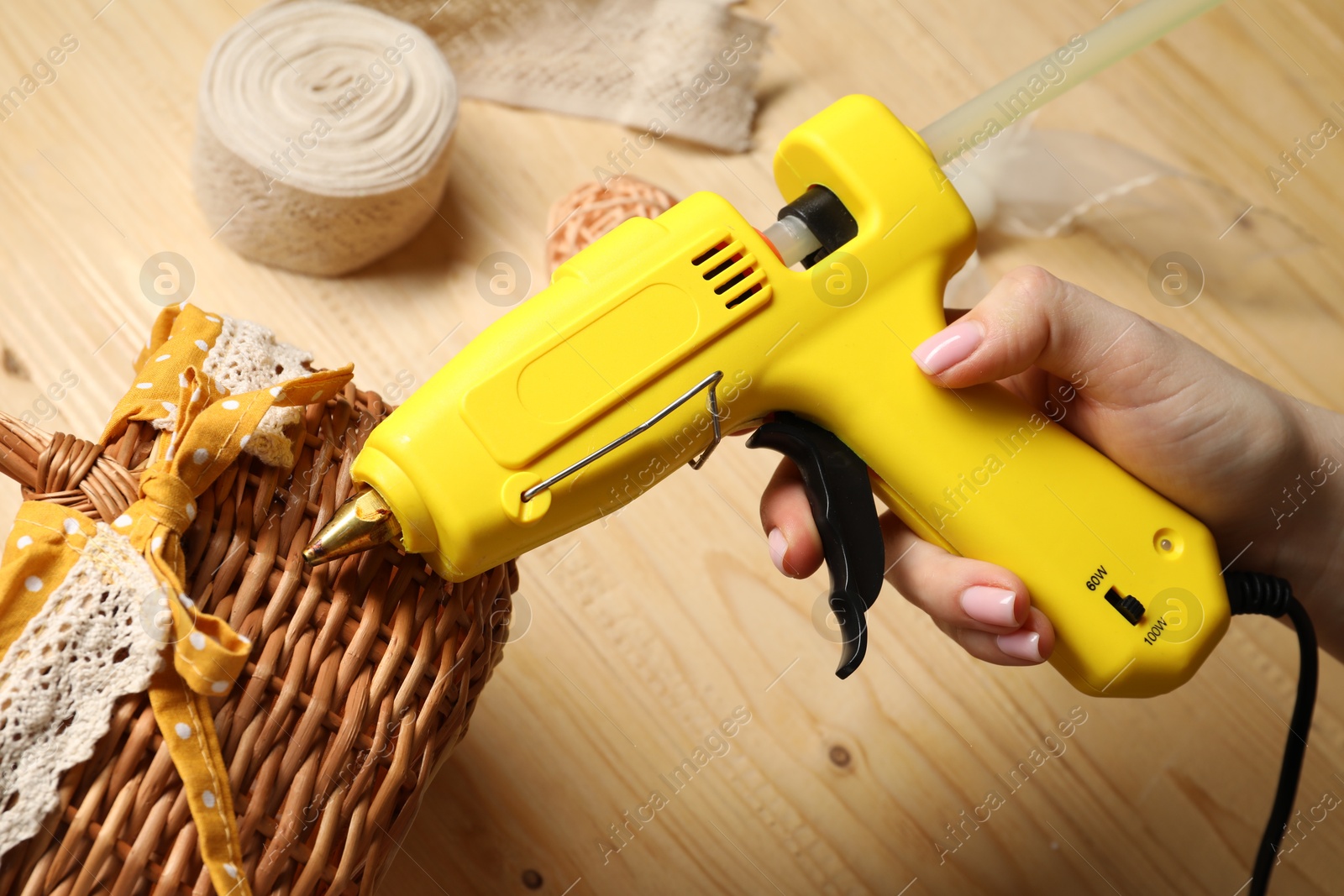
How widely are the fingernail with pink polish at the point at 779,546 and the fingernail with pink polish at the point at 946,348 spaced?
0.14 meters

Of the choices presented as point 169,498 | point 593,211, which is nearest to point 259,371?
point 169,498

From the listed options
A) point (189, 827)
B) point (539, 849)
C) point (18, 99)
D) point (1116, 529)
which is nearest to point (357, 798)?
point (189, 827)

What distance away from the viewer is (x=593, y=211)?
657 millimetres

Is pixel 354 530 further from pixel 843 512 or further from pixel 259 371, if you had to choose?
pixel 843 512

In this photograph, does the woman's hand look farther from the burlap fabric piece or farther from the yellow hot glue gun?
the burlap fabric piece

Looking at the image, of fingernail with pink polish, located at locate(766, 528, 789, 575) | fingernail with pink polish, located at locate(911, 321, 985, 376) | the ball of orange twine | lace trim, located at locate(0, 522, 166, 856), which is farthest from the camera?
the ball of orange twine

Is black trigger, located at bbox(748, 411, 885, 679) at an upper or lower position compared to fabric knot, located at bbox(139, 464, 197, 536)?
lower

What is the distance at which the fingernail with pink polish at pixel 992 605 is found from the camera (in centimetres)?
44

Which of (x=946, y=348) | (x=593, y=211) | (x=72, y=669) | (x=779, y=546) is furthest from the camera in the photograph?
(x=593, y=211)

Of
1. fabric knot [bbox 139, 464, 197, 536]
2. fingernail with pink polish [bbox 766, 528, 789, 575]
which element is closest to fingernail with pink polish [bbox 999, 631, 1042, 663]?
fingernail with pink polish [bbox 766, 528, 789, 575]

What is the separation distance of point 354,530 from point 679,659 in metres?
0.29

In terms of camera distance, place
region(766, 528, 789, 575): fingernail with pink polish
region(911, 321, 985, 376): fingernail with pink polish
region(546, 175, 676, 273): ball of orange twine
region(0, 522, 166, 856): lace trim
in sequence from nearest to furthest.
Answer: region(0, 522, 166, 856): lace trim, region(911, 321, 985, 376): fingernail with pink polish, region(766, 528, 789, 575): fingernail with pink polish, region(546, 175, 676, 273): ball of orange twine

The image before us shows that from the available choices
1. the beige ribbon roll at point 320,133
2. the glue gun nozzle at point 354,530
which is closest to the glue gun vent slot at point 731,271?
the glue gun nozzle at point 354,530

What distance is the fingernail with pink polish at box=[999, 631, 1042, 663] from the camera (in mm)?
452
